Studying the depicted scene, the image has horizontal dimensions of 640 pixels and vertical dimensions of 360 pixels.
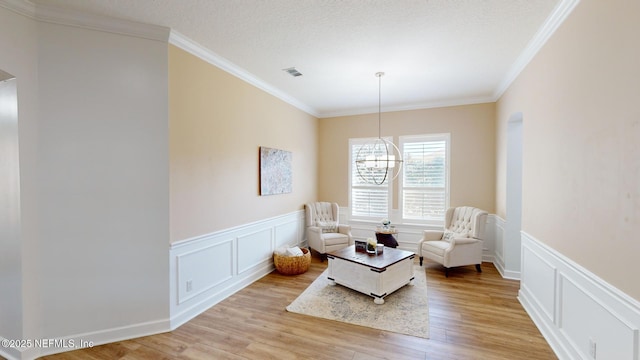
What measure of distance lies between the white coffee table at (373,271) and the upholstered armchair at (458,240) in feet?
2.54

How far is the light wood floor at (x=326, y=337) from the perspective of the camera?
7.95ft

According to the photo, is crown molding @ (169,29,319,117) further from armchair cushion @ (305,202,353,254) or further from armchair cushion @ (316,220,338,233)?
armchair cushion @ (316,220,338,233)

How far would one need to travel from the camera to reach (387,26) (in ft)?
8.76

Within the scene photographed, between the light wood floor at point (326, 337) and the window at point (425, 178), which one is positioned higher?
the window at point (425, 178)

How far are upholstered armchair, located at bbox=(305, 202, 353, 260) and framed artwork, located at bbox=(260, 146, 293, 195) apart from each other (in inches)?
33.4

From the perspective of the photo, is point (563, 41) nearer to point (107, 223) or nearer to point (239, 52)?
point (239, 52)

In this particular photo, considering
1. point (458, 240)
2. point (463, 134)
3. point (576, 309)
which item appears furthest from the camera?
point (463, 134)

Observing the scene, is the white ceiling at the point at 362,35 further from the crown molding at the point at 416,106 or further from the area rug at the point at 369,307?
the area rug at the point at 369,307

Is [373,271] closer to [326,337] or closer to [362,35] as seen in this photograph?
[326,337]

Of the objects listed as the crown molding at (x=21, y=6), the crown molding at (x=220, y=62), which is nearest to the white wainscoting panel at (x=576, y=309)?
the crown molding at (x=220, y=62)

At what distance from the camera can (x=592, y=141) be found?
6.47ft

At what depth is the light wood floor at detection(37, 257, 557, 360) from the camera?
2.42 metres

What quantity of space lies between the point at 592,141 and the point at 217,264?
382 cm

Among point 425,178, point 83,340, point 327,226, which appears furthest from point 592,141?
point 83,340
